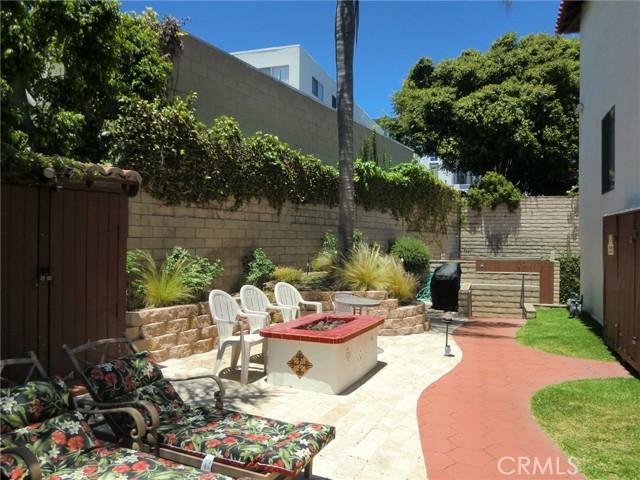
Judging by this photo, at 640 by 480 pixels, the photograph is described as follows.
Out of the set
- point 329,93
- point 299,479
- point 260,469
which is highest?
point 329,93

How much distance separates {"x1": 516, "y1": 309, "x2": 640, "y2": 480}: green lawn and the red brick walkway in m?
0.12

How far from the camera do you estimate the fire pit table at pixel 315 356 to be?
17.3 feet

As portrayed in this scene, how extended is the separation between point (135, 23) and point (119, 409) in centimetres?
722

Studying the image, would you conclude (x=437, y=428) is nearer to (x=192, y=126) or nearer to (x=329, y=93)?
(x=192, y=126)

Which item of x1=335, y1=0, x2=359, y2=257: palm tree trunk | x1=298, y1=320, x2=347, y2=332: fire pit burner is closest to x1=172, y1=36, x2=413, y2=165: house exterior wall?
x1=335, y1=0, x2=359, y2=257: palm tree trunk

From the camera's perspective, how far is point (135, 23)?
8.06 meters

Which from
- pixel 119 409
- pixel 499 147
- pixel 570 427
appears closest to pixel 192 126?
pixel 119 409

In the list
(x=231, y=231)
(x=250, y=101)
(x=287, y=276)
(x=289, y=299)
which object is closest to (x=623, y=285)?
(x=289, y=299)

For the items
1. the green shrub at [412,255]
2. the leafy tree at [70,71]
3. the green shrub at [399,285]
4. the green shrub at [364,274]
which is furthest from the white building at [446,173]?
the leafy tree at [70,71]

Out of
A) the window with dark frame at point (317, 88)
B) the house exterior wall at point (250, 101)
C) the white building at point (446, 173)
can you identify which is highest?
the window with dark frame at point (317, 88)

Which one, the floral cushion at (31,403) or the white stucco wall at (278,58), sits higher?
the white stucco wall at (278,58)

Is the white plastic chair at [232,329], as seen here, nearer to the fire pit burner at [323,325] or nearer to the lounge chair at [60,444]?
the fire pit burner at [323,325]

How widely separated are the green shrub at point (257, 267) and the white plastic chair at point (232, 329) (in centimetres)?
261

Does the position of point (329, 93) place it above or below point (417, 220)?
above
